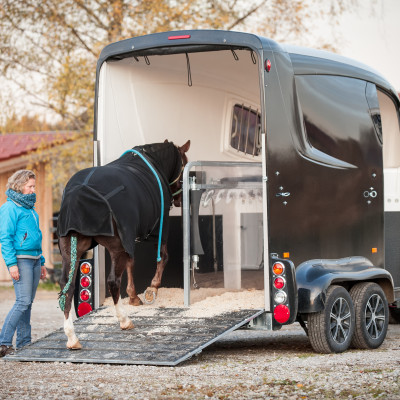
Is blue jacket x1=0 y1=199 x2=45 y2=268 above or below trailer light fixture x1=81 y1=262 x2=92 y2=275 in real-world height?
above

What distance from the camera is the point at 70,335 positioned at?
7.56 meters

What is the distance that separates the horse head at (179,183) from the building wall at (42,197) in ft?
40.3

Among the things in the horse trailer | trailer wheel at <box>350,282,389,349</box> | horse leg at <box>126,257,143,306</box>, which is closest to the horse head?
the horse trailer

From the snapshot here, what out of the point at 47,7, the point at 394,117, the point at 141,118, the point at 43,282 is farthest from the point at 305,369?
the point at 47,7

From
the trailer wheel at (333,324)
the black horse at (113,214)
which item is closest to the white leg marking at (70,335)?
the black horse at (113,214)

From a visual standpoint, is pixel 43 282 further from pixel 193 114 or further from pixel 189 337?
pixel 189 337

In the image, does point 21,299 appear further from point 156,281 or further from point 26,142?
point 26,142

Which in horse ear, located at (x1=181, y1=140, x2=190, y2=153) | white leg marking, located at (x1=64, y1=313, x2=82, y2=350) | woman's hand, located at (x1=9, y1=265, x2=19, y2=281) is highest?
horse ear, located at (x1=181, y1=140, x2=190, y2=153)

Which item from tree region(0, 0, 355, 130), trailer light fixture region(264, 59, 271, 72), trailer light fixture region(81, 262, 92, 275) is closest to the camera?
trailer light fixture region(264, 59, 271, 72)

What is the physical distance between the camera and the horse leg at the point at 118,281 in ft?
25.5

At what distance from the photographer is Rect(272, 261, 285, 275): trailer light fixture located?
761cm

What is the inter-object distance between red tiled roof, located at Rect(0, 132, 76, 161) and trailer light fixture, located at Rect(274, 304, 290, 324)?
1332 centimetres

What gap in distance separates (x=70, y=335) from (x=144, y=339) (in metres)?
0.66

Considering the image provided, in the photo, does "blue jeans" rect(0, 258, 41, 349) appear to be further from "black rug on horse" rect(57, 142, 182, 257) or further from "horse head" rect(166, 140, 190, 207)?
"horse head" rect(166, 140, 190, 207)
